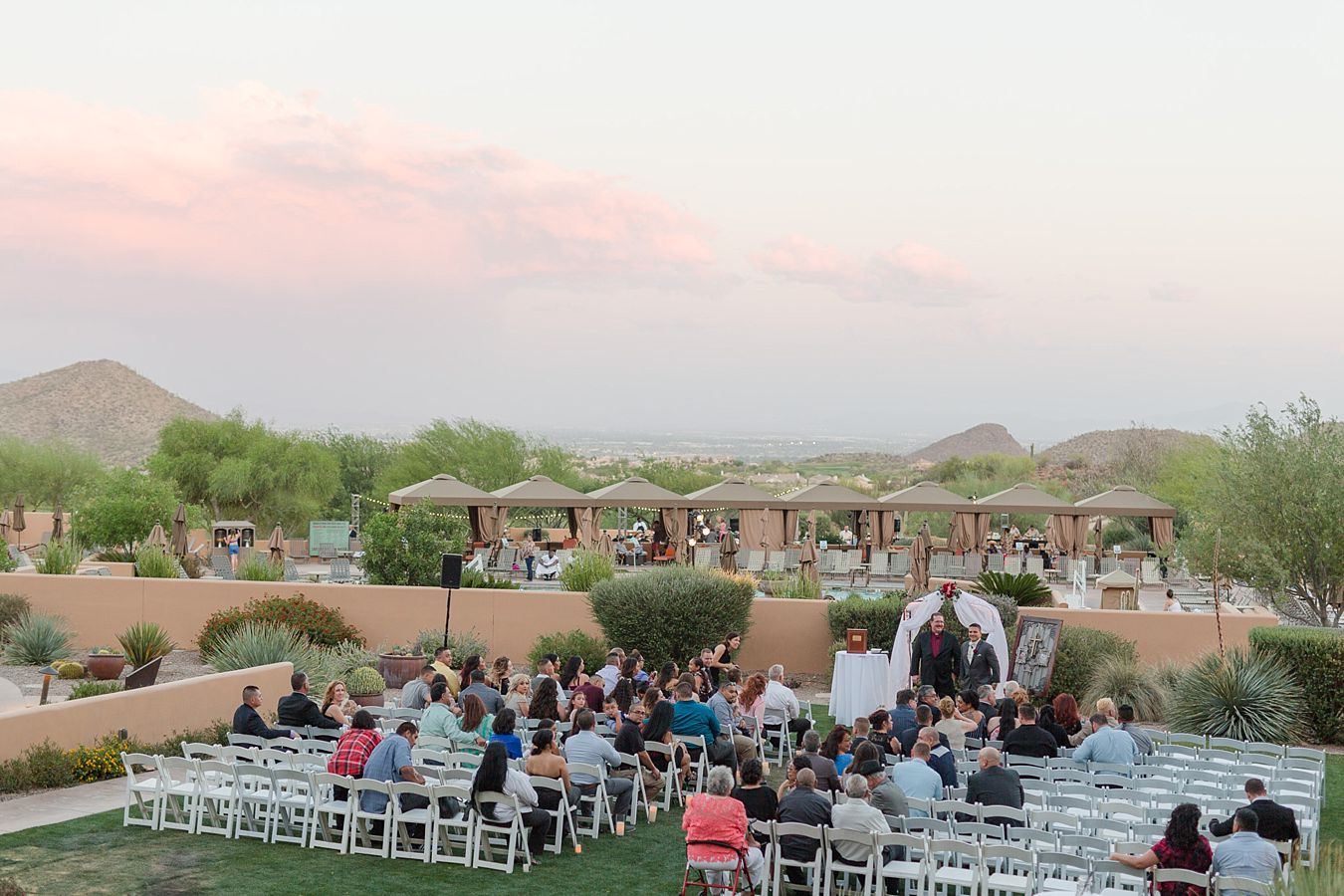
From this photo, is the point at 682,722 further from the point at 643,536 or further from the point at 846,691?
the point at 643,536

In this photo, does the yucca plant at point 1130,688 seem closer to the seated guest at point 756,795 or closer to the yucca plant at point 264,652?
the seated guest at point 756,795

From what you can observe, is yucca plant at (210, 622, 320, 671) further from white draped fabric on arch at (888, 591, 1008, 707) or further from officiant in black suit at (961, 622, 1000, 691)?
officiant in black suit at (961, 622, 1000, 691)

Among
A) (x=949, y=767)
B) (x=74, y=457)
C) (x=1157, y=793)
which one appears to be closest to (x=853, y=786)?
(x=949, y=767)

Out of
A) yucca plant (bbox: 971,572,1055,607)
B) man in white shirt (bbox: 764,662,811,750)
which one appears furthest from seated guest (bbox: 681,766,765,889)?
yucca plant (bbox: 971,572,1055,607)

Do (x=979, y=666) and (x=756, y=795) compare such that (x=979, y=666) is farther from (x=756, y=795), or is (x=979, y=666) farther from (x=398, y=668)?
(x=398, y=668)

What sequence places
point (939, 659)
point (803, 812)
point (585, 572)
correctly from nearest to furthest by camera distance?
point (803, 812) < point (939, 659) < point (585, 572)

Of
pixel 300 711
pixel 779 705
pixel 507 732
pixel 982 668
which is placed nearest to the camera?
pixel 507 732

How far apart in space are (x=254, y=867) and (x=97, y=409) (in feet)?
396

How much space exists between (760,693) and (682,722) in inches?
68.1

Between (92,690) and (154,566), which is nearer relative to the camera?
(92,690)

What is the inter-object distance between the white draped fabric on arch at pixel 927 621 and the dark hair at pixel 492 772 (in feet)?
27.5

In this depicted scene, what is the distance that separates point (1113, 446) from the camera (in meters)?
110

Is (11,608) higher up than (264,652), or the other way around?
(11,608)

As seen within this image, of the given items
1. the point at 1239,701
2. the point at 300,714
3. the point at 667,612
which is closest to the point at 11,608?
the point at 667,612
